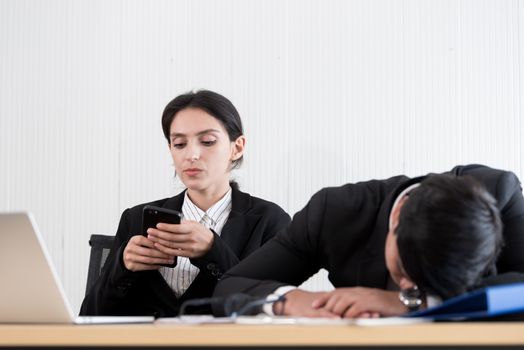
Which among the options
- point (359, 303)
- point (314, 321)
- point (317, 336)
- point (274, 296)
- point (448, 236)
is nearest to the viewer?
point (317, 336)

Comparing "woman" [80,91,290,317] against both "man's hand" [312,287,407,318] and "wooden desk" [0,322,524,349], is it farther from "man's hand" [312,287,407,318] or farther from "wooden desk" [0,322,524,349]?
"wooden desk" [0,322,524,349]

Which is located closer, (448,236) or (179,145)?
(448,236)

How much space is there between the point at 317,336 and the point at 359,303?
0.43 m

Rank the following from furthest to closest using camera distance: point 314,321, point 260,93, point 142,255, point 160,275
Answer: point 260,93 → point 160,275 → point 142,255 → point 314,321

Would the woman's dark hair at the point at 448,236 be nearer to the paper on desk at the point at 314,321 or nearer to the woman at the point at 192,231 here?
the paper on desk at the point at 314,321

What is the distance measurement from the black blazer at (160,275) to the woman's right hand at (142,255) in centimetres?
4

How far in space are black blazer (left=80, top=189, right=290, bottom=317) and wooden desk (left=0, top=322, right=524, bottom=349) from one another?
1.21 m

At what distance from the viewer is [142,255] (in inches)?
77.5

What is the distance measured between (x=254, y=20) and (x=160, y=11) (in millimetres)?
426

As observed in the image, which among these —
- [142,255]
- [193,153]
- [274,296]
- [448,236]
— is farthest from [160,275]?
[448,236]

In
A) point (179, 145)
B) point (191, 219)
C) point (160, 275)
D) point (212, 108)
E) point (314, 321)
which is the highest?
point (212, 108)

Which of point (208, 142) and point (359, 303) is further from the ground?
point (208, 142)

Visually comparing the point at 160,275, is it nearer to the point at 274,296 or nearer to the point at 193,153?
the point at 193,153

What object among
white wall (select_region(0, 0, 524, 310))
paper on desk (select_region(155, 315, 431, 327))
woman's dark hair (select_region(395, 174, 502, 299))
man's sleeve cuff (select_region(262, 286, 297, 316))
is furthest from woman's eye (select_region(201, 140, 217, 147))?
paper on desk (select_region(155, 315, 431, 327))
